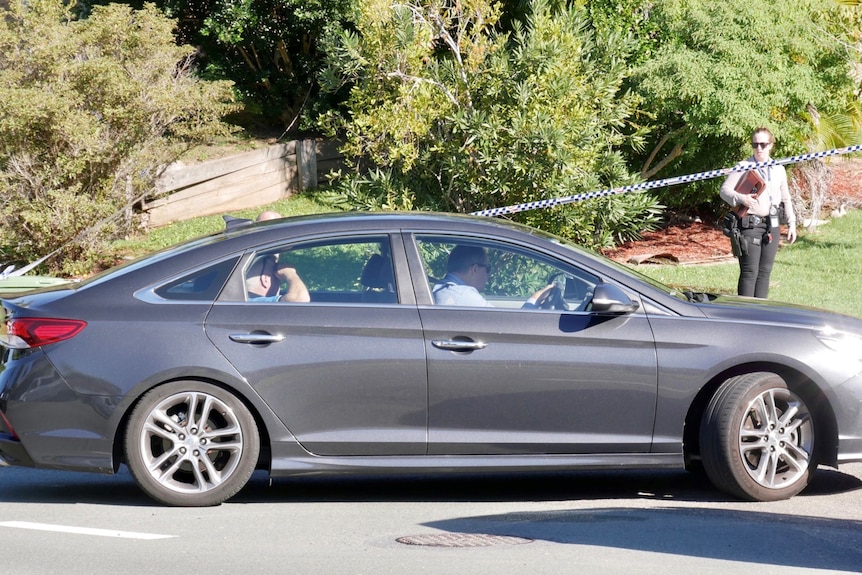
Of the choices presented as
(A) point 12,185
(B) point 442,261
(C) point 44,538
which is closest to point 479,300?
(B) point 442,261

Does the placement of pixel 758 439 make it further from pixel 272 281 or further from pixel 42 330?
pixel 42 330

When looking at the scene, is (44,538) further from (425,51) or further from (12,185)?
(12,185)

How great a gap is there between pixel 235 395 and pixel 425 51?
23.3ft

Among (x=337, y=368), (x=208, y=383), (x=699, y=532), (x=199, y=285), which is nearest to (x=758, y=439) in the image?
(x=699, y=532)

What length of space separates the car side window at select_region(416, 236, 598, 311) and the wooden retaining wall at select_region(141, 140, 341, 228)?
36.0ft

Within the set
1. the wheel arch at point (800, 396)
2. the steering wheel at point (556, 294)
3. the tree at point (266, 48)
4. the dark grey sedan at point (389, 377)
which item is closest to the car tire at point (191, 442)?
the dark grey sedan at point (389, 377)

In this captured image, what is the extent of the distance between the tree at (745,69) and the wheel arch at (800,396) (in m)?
7.89

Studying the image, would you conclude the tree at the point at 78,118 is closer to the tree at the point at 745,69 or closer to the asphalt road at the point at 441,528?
the tree at the point at 745,69

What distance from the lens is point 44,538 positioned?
564 centimetres

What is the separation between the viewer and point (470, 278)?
6375mm

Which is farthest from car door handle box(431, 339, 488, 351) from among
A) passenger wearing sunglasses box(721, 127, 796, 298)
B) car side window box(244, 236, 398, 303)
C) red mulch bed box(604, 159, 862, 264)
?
red mulch bed box(604, 159, 862, 264)

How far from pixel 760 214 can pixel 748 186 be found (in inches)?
10.4

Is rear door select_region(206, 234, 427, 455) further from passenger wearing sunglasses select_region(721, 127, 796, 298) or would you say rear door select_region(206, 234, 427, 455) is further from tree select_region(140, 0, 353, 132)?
tree select_region(140, 0, 353, 132)

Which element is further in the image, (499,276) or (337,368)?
(499,276)
